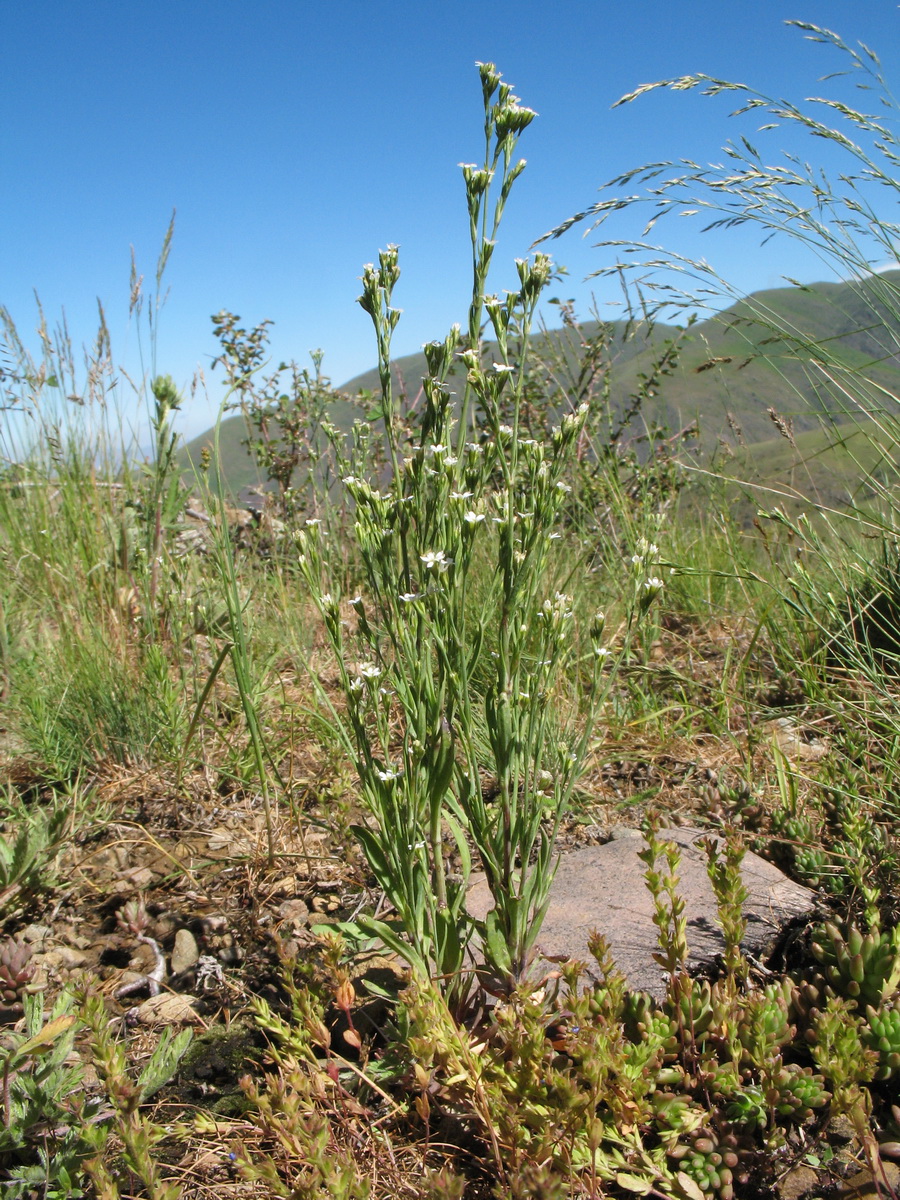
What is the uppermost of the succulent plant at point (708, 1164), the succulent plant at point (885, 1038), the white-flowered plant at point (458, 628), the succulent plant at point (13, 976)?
the white-flowered plant at point (458, 628)

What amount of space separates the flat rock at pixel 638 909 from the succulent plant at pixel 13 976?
3.64ft

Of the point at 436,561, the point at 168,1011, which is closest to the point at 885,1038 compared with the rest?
the point at 436,561

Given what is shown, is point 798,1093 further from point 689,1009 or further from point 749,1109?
point 689,1009

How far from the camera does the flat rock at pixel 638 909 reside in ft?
6.19

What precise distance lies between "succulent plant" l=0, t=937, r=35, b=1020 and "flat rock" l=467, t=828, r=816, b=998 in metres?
1.11

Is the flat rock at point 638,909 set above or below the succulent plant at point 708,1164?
above

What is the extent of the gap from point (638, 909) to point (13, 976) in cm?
155

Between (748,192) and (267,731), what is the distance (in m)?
2.41

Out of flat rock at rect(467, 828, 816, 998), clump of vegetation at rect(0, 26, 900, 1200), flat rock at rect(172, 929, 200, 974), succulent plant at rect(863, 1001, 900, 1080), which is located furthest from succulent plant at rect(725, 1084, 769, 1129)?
flat rock at rect(172, 929, 200, 974)

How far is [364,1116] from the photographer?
1.50 m

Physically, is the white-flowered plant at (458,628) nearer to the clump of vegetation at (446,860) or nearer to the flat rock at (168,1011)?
the clump of vegetation at (446,860)

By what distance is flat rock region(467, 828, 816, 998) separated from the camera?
74.3 inches

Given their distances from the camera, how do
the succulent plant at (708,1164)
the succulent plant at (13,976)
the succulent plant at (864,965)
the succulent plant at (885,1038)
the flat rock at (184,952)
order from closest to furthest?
the succulent plant at (708,1164) → the succulent plant at (885,1038) → the succulent plant at (864,965) → the succulent plant at (13,976) → the flat rock at (184,952)

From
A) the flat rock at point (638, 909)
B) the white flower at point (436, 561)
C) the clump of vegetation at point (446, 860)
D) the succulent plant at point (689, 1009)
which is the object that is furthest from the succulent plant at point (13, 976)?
the succulent plant at point (689, 1009)
